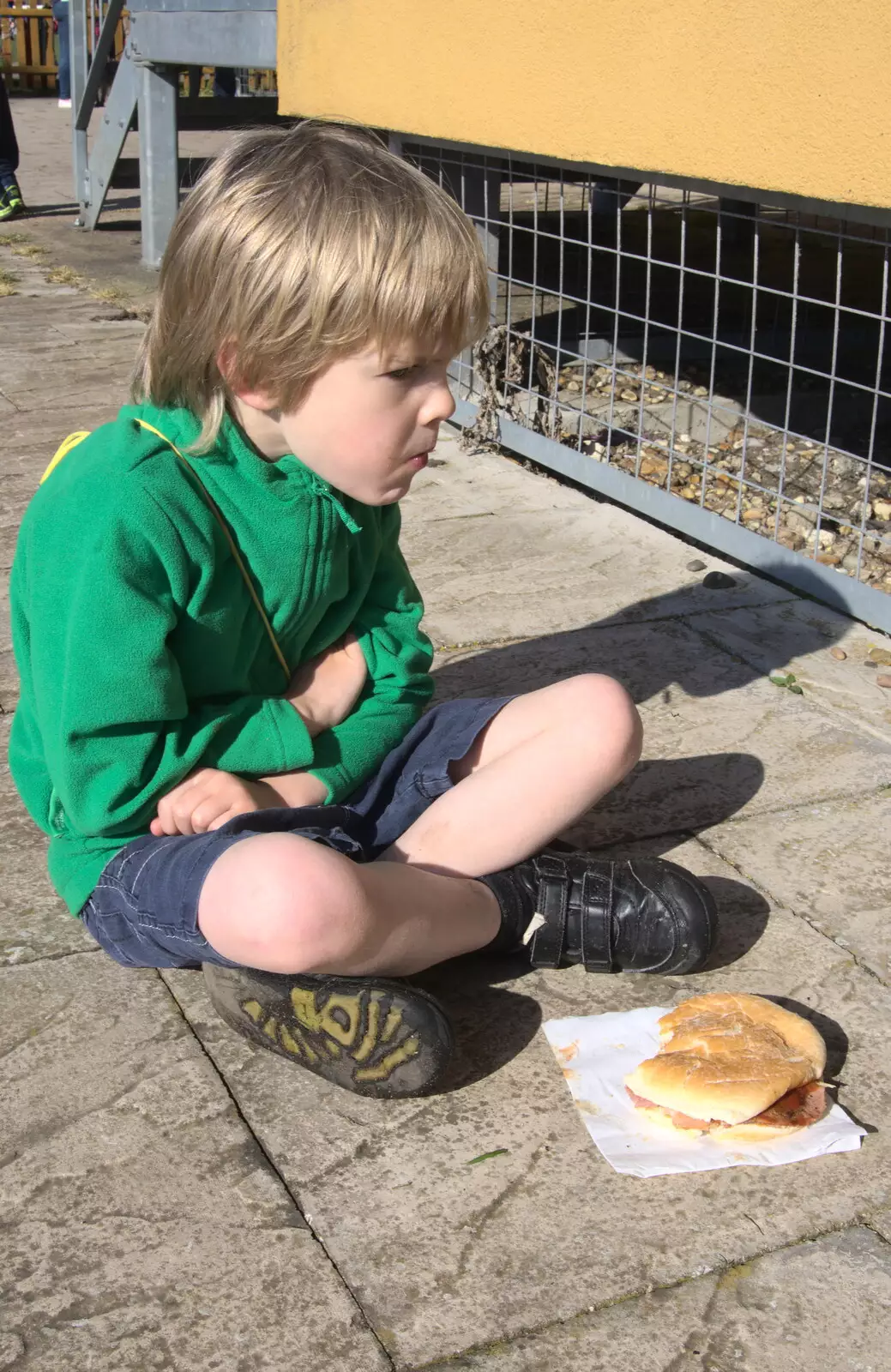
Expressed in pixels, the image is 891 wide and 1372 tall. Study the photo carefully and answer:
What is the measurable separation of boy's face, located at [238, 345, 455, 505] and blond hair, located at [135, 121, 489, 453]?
0.07 ft

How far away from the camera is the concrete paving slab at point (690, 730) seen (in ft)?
8.54

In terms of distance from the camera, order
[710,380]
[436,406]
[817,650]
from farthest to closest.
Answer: [710,380] → [817,650] → [436,406]

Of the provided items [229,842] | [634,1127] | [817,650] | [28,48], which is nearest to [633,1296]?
[634,1127]

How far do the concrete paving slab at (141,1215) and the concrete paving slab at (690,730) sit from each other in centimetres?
88

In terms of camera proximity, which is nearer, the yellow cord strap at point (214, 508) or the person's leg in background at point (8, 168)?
the yellow cord strap at point (214, 508)

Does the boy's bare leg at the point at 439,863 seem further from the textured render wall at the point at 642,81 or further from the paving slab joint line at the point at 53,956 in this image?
the textured render wall at the point at 642,81

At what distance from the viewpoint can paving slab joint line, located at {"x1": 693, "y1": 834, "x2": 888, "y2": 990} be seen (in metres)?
2.13

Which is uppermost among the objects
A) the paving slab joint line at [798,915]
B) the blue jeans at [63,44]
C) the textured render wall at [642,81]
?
the blue jeans at [63,44]

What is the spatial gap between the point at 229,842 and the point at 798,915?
0.94 meters

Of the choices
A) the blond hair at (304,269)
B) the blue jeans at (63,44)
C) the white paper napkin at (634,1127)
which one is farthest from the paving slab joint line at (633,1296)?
the blue jeans at (63,44)

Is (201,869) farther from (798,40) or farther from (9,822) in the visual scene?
(798,40)

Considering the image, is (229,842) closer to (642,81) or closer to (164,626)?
(164,626)

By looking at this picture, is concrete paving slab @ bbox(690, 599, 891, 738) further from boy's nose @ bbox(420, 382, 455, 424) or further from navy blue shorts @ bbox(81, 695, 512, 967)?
boy's nose @ bbox(420, 382, 455, 424)

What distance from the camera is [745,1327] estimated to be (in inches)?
59.5
